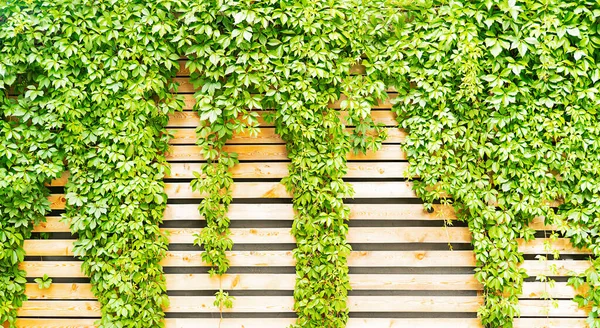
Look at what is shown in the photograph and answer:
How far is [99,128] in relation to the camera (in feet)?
9.58

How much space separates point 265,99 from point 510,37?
1.69 metres

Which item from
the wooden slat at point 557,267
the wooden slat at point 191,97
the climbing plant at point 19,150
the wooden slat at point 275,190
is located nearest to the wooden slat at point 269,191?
the wooden slat at point 275,190

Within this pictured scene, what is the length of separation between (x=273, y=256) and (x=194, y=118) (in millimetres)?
1173

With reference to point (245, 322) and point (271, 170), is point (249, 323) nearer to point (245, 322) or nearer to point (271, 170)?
point (245, 322)

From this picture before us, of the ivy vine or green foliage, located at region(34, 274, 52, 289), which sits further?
green foliage, located at region(34, 274, 52, 289)

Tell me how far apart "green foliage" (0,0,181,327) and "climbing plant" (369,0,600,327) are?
1.63m

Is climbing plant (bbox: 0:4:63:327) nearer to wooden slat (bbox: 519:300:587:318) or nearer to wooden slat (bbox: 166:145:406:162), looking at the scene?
wooden slat (bbox: 166:145:406:162)

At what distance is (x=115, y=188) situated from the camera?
2932 mm

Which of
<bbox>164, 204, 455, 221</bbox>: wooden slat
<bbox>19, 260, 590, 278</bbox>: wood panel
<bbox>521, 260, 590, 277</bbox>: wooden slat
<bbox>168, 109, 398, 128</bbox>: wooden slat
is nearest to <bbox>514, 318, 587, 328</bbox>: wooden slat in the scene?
<bbox>521, 260, 590, 277</bbox>: wooden slat

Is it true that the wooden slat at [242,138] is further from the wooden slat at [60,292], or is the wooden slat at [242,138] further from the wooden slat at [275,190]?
the wooden slat at [60,292]

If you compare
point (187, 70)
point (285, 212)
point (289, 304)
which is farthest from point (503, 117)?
point (187, 70)

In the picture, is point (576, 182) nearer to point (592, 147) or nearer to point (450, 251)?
point (592, 147)

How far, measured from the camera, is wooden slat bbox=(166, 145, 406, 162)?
10.2 feet

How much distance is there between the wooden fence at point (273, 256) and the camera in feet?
10.2
